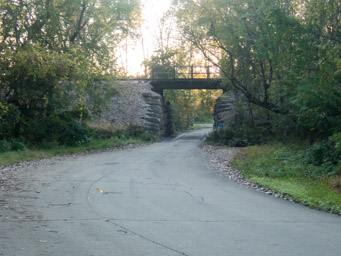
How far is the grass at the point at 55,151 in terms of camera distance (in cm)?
2052

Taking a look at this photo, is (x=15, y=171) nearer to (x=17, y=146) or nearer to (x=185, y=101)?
(x=17, y=146)

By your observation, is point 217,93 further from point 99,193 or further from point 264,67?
point 99,193

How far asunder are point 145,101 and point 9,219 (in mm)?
35703

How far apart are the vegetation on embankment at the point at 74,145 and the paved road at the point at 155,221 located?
7675 mm

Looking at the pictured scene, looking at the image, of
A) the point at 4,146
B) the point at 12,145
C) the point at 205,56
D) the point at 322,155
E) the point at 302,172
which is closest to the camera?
the point at 302,172

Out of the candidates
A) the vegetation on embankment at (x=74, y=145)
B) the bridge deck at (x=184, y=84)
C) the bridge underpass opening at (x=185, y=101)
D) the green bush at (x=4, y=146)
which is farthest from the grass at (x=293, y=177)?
the bridge underpass opening at (x=185, y=101)

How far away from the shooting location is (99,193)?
11531 mm

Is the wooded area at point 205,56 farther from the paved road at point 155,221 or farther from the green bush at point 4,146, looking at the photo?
the paved road at point 155,221

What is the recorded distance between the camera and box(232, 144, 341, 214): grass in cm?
1109

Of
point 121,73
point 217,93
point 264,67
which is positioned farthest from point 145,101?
point 217,93

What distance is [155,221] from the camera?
8367 mm

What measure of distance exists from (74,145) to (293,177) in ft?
56.6

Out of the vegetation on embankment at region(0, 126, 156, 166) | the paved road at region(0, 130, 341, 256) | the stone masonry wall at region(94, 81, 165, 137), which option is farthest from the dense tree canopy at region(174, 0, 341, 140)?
the stone masonry wall at region(94, 81, 165, 137)

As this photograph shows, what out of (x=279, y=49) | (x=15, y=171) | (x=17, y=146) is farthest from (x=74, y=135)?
(x=279, y=49)
